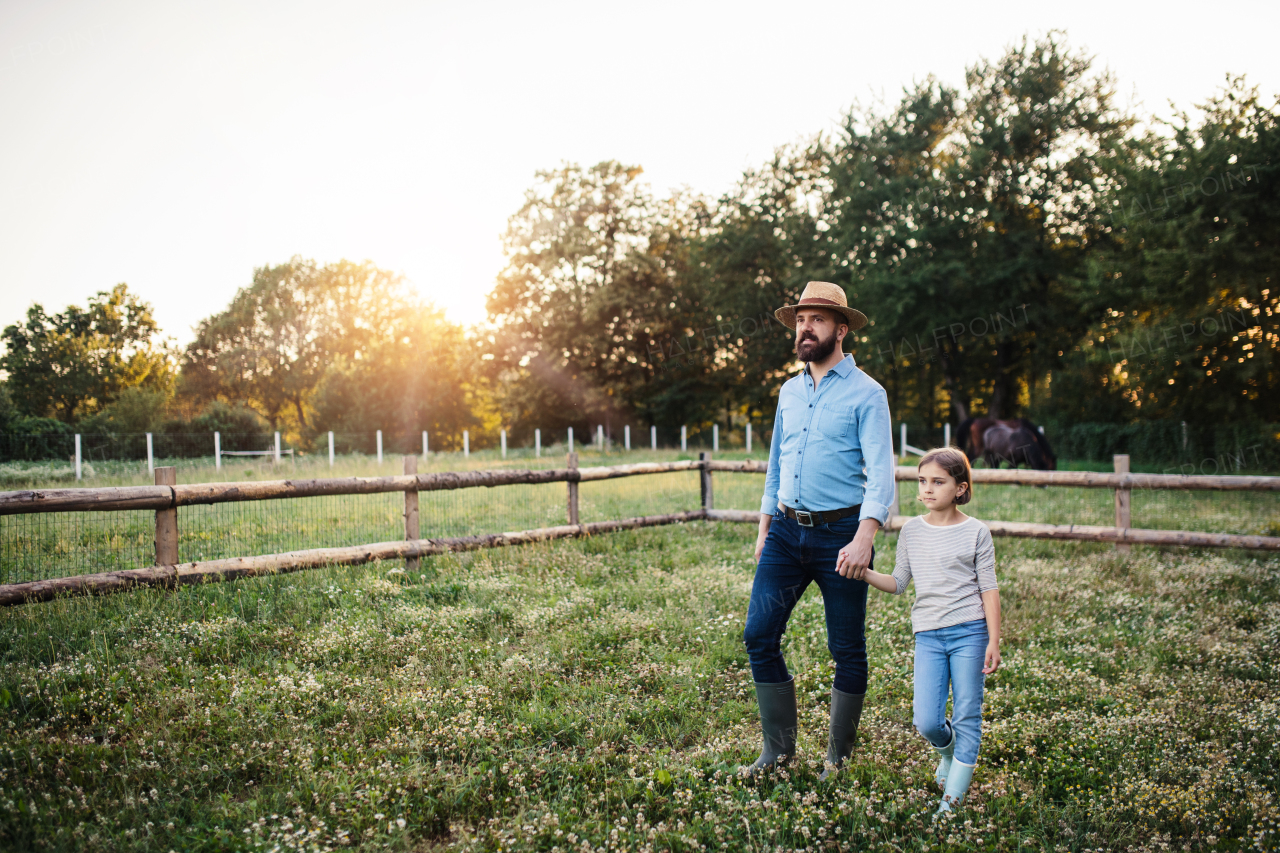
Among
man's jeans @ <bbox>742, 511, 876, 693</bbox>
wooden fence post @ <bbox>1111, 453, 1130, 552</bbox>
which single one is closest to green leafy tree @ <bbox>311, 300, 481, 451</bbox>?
wooden fence post @ <bbox>1111, 453, 1130, 552</bbox>

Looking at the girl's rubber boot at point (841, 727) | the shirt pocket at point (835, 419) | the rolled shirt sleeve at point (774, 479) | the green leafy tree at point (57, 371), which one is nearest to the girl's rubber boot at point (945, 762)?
the girl's rubber boot at point (841, 727)

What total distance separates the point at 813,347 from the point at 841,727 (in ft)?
5.93

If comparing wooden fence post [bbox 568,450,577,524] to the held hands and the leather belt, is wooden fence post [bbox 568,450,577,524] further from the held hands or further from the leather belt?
the held hands

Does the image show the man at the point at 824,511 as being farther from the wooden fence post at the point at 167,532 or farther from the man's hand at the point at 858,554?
the wooden fence post at the point at 167,532

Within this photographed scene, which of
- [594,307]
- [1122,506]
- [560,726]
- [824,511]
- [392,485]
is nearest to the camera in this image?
[824,511]

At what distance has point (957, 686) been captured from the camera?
310cm

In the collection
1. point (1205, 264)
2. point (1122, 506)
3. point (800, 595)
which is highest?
point (1205, 264)

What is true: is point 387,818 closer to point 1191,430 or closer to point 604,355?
point 1191,430

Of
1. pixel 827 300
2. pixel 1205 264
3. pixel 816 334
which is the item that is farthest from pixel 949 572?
pixel 1205 264

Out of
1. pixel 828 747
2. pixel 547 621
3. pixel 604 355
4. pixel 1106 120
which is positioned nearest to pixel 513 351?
pixel 604 355

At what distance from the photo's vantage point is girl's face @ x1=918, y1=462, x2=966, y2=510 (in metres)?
3.16

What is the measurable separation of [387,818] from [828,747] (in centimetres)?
205

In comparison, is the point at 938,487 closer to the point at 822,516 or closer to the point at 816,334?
the point at 822,516

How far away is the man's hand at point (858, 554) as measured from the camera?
121 inches
